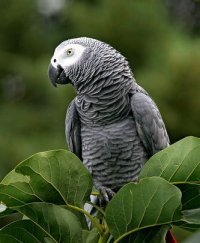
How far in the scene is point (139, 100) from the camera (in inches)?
75.4

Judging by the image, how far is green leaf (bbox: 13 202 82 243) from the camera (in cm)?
133

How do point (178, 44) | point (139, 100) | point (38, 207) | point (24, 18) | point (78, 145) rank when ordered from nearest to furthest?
point (38, 207)
point (139, 100)
point (78, 145)
point (178, 44)
point (24, 18)

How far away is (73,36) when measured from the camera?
6871mm

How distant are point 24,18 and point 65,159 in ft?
20.2

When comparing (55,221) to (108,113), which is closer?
(55,221)

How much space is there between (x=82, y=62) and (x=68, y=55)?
0.05 m


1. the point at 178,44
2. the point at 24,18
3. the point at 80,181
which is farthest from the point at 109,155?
the point at 24,18

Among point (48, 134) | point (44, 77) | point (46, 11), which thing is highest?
point (46, 11)

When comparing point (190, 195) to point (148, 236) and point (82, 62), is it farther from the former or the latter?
point (82, 62)

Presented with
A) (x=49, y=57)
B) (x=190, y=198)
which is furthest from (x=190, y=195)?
(x=49, y=57)

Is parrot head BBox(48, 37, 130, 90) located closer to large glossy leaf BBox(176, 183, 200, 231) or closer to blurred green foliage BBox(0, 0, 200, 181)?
large glossy leaf BBox(176, 183, 200, 231)

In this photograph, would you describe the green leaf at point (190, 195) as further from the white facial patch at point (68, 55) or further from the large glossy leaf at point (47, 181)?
the white facial patch at point (68, 55)

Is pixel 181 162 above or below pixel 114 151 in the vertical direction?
above

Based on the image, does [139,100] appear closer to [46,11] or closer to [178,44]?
[178,44]
